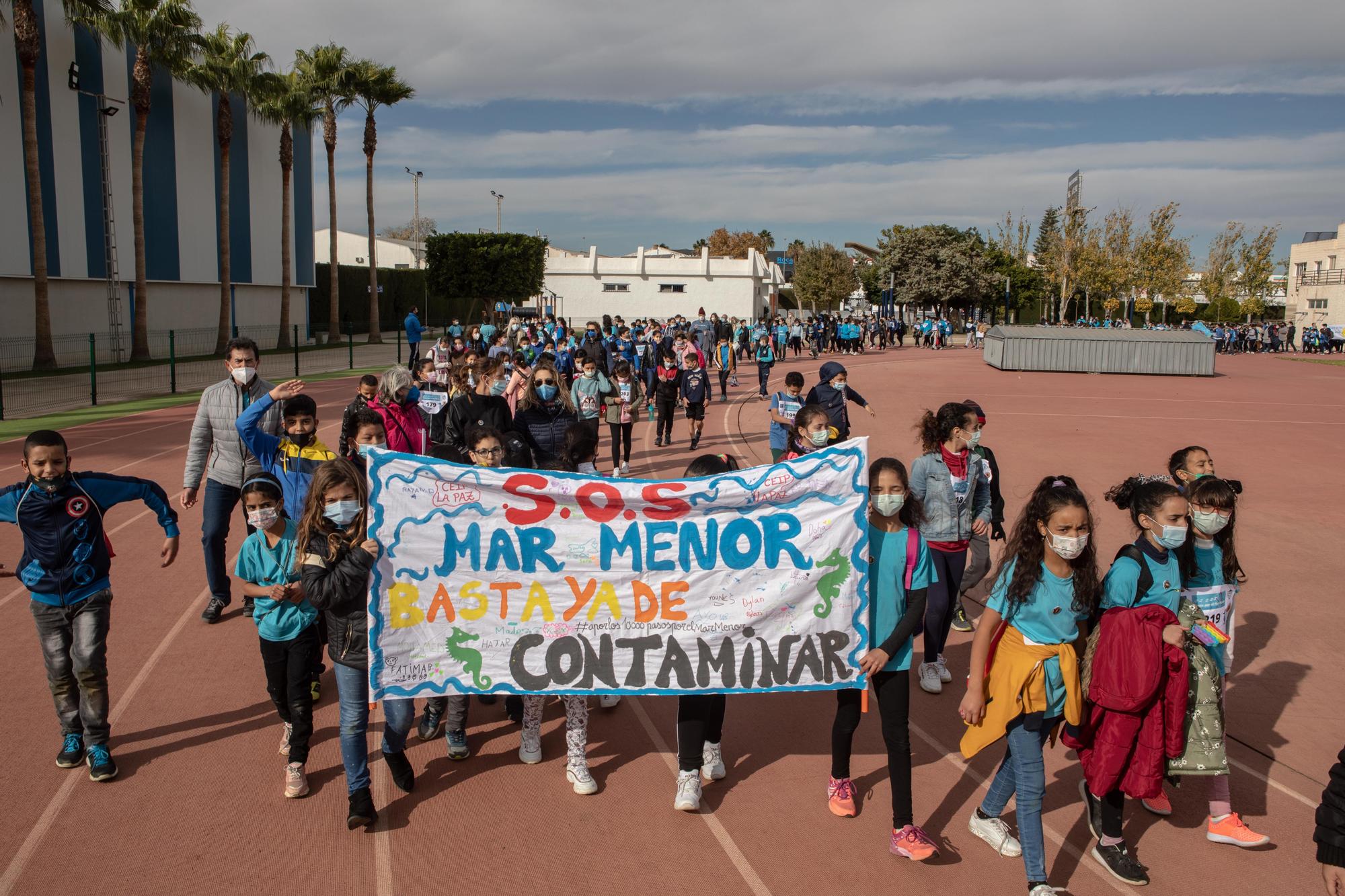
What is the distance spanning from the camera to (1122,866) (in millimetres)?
4219

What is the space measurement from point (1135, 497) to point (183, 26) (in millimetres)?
33076

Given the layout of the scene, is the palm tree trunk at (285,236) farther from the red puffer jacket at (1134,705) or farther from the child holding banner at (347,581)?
the red puffer jacket at (1134,705)

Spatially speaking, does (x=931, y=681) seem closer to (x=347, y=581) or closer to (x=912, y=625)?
(x=912, y=625)

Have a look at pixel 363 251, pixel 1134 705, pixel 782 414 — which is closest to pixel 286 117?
pixel 782 414

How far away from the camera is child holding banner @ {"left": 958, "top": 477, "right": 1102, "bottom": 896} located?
159 inches

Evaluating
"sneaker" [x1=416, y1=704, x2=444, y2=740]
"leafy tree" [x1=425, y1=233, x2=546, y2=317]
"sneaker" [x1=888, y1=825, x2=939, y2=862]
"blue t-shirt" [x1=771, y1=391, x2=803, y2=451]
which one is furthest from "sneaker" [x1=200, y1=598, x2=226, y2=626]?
"leafy tree" [x1=425, y1=233, x2=546, y2=317]

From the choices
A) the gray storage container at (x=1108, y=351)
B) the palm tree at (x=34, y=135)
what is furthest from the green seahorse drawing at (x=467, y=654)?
the gray storage container at (x=1108, y=351)

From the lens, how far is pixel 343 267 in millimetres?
49750

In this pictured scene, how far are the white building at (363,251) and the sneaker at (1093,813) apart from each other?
266 feet

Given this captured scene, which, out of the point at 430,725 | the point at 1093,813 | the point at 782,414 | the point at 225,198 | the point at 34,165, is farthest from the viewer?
the point at 225,198

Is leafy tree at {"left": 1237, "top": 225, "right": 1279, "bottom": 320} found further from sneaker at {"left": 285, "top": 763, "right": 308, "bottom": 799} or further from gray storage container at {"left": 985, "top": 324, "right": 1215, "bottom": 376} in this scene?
sneaker at {"left": 285, "top": 763, "right": 308, "bottom": 799}

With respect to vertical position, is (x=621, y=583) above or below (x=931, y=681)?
above

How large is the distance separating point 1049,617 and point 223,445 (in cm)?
569

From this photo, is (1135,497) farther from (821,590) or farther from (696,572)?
(696,572)
